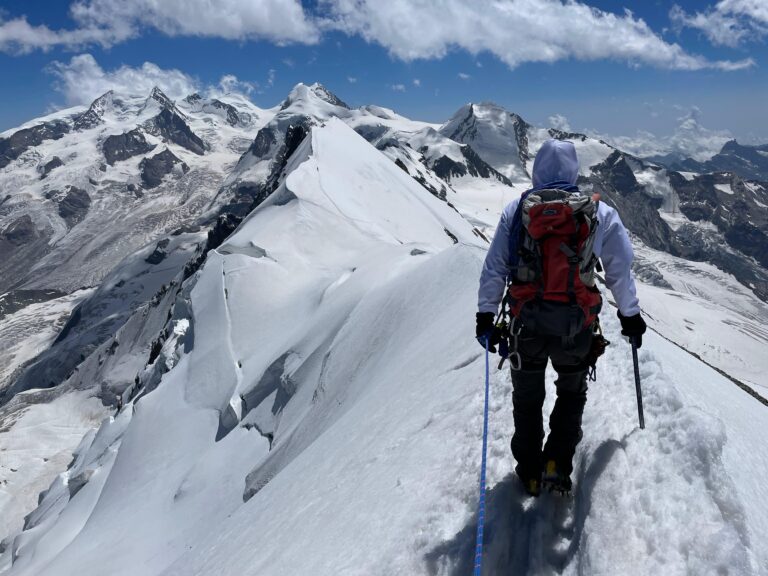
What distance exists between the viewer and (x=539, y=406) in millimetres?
5168

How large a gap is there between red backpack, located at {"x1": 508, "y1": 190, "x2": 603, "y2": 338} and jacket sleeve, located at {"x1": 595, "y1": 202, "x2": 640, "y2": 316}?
212 mm

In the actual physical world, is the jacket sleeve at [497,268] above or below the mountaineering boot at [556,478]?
above

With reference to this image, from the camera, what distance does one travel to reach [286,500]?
370 inches

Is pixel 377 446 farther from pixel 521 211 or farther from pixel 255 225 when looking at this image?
pixel 255 225

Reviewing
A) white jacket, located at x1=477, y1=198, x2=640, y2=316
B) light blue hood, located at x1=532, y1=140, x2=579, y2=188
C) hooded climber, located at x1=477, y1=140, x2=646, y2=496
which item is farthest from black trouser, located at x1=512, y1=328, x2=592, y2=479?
light blue hood, located at x1=532, y1=140, x2=579, y2=188

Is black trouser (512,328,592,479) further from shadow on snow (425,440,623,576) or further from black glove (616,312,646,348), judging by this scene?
black glove (616,312,646,348)

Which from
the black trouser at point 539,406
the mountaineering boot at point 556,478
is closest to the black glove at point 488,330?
the black trouser at point 539,406

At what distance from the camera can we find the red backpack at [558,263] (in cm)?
455

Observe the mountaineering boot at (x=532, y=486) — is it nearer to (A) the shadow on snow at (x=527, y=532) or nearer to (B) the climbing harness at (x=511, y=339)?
(A) the shadow on snow at (x=527, y=532)

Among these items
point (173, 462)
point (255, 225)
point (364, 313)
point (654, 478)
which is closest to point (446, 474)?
point (654, 478)

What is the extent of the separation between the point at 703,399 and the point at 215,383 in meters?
23.3

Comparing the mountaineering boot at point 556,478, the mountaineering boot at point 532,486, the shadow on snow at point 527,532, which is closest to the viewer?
the shadow on snow at point 527,532

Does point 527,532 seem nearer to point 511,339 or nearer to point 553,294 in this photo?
point 511,339

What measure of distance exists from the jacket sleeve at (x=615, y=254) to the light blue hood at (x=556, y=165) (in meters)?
0.43
